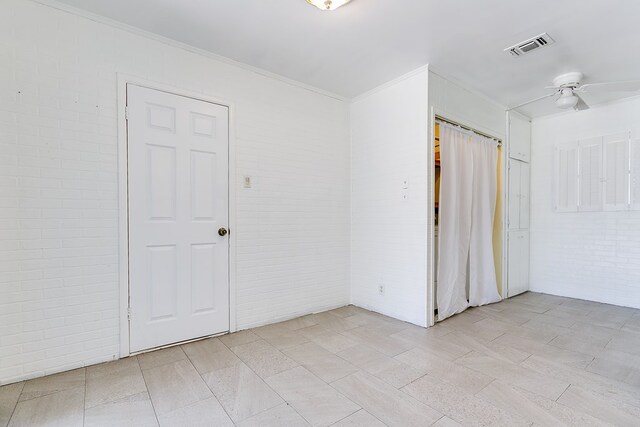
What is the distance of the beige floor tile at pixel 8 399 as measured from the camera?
1725 mm

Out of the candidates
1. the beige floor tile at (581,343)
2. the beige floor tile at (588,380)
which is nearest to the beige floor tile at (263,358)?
the beige floor tile at (588,380)

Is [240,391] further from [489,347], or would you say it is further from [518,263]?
[518,263]

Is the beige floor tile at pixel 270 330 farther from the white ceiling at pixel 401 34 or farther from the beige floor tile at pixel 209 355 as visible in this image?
the white ceiling at pixel 401 34

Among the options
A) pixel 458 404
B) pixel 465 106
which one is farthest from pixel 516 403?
pixel 465 106

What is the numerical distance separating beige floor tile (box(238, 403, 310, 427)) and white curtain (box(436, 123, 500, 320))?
82.7 inches

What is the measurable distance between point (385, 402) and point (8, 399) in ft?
7.67

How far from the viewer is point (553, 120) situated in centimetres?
450

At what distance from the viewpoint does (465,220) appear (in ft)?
11.7

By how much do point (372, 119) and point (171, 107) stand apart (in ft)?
7.23

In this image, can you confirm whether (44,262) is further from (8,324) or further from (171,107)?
(171,107)

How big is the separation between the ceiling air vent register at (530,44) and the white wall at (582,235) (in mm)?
2260

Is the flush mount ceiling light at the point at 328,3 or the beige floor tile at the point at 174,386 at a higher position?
the flush mount ceiling light at the point at 328,3

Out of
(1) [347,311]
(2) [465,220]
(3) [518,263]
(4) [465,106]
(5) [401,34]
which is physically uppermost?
(5) [401,34]

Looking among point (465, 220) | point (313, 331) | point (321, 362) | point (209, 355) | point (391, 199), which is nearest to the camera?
point (321, 362)
